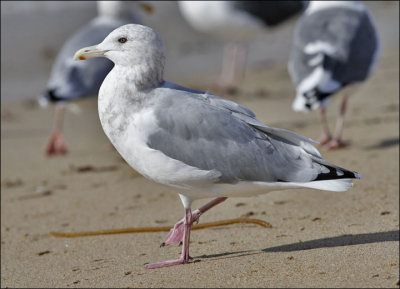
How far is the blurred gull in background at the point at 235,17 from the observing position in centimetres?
970

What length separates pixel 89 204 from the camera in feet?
19.6

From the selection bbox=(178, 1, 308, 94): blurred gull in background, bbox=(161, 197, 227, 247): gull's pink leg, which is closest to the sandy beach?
bbox=(161, 197, 227, 247): gull's pink leg

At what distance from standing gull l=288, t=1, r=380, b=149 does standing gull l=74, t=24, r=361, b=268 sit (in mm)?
2427

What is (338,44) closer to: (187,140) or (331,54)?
(331,54)

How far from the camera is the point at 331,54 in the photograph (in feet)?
22.2

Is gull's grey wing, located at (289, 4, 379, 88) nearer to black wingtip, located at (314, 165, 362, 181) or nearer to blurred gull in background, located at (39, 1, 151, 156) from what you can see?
blurred gull in background, located at (39, 1, 151, 156)

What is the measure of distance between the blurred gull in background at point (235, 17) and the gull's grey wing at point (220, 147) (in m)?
5.95

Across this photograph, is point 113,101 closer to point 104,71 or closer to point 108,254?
point 108,254

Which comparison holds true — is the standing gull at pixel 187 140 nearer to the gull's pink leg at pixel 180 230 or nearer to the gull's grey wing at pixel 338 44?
the gull's pink leg at pixel 180 230

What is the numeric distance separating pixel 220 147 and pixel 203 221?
1306 millimetres

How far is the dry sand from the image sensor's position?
379 centimetres

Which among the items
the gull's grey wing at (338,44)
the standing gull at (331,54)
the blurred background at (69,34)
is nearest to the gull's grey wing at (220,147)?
the standing gull at (331,54)

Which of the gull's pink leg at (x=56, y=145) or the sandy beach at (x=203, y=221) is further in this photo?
the gull's pink leg at (x=56, y=145)

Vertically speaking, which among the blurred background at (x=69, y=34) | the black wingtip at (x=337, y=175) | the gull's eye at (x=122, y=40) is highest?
the gull's eye at (x=122, y=40)
